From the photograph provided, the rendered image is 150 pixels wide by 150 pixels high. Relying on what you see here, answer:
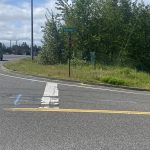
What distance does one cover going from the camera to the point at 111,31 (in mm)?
39719

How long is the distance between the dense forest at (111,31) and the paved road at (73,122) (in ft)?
78.1

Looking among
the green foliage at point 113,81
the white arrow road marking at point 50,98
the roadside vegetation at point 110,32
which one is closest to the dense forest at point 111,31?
the roadside vegetation at point 110,32

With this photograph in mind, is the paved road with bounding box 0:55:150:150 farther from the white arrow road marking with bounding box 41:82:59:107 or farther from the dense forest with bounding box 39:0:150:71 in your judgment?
the dense forest with bounding box 39:0:150:71

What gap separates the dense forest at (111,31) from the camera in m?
39.1

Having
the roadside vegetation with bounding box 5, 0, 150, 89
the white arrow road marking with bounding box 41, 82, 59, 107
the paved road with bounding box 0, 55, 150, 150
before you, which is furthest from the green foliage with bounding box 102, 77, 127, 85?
the roadside vegetation with bounding box 5, 0, 150, 89

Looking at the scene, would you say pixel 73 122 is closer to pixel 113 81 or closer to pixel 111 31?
pixel 113 81

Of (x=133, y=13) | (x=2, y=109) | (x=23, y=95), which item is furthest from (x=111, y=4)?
(x=2, y=109)

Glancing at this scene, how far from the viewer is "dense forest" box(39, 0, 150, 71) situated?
39094 millimetres

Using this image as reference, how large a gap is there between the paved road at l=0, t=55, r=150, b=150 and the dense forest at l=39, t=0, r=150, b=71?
23.8 meters

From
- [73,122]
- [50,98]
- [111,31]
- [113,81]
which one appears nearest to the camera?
[73,122]

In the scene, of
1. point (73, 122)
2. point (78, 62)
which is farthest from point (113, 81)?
point (78, 62)

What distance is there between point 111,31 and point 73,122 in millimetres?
30076

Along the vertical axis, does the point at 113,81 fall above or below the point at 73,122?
below

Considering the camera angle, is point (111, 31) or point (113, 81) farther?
point (111, 31)
